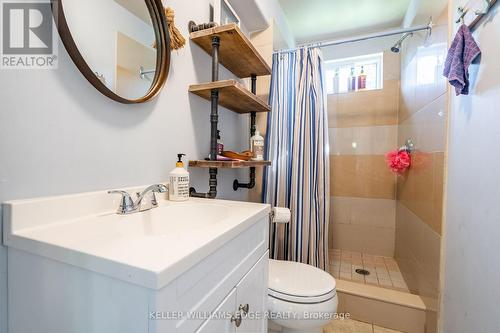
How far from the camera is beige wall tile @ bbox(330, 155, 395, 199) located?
2.15 meters

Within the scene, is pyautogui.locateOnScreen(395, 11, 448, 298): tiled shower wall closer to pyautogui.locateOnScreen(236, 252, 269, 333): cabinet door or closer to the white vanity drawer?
pyautogui.locateOnScreen(236, 252, 269, 333): cabinet door

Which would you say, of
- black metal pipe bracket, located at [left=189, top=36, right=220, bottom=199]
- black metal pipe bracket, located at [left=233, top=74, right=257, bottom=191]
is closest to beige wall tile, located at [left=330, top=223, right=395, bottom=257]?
black metal pipe bracket, located at [left=233, top=74, right=257, bottom=191]

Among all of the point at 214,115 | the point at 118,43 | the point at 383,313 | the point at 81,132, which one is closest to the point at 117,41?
the point at 118,43

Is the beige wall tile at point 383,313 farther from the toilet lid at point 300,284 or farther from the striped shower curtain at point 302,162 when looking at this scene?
the toilet lid at point 300,284

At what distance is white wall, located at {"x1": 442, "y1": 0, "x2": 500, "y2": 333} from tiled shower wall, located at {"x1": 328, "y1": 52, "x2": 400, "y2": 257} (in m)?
1.11

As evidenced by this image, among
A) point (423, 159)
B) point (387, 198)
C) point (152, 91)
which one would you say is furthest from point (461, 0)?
point (387, 198)

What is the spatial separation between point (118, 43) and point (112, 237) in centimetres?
65

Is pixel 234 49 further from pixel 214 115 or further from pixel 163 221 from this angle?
pixel 163 221

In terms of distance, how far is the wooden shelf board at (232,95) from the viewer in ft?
Result: 3.43

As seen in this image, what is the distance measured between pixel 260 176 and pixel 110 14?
51.1 inches

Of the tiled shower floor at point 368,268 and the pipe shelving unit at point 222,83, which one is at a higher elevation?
the pipe shelving unit at point 222,83

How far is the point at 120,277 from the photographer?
37cm

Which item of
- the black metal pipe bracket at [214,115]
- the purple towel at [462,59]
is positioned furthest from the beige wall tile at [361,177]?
the black metal pipe bracket at [214,115]

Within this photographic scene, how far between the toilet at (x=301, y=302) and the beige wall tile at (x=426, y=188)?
691mm
